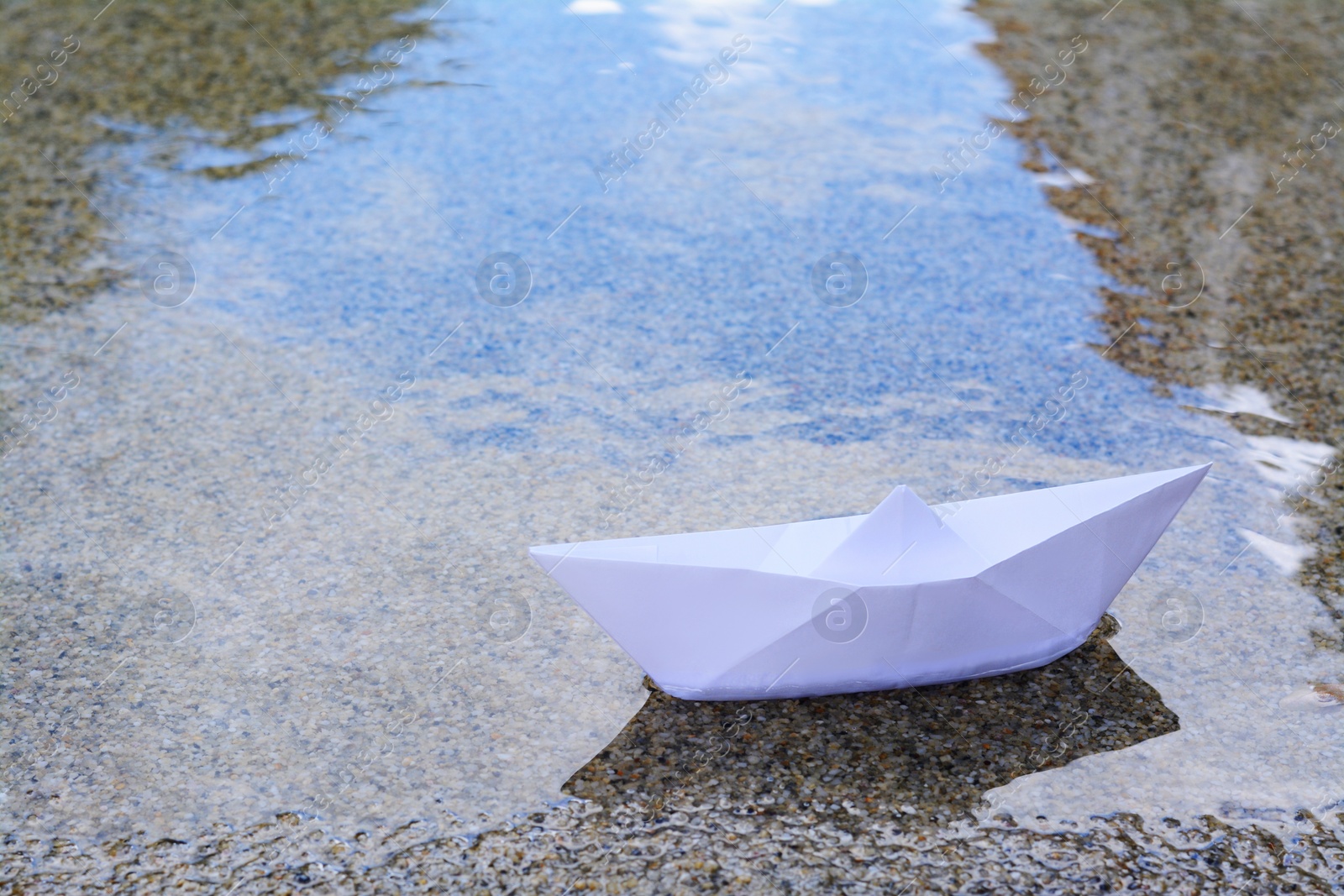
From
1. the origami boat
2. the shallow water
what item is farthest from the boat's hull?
the shallow water

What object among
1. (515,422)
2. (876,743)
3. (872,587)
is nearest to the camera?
(872,587)

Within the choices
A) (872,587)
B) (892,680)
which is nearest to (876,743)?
(892,680)

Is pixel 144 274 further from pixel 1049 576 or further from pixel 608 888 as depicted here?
pixel 1049 576

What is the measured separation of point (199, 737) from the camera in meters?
2.27

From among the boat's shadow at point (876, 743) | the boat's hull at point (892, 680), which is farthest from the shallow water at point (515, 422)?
the boat's hull at point (892, 680)

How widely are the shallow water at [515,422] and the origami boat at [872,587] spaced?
0.89 ft

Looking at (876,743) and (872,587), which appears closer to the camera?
(872,587)

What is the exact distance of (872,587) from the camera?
81.4 inches

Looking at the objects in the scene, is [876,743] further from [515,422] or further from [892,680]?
[515,422]

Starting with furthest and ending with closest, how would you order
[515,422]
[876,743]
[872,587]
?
[515,422]
[876,743]
[872,587]

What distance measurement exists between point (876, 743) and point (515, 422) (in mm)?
1506

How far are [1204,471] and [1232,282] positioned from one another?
200 centimetres

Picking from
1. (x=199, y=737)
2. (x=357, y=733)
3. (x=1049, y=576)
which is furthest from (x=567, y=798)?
(x=1049, y=576)

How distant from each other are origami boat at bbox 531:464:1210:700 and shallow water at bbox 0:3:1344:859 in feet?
0.89
